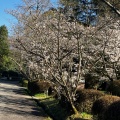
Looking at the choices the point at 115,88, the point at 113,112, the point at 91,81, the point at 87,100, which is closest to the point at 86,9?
the point at 87,100

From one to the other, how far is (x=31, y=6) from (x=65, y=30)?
2.96 m

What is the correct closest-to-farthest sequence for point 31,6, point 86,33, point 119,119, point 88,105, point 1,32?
point 119,119 < point 88,105 < point 86,33 < point 31,6 < point 1,32

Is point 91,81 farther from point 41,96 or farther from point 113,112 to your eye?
point 113,112

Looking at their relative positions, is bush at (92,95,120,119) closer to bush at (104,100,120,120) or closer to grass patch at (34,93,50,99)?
bush at (104,100,120,120)

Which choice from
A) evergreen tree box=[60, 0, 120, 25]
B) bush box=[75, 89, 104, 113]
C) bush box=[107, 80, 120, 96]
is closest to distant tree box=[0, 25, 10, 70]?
bush box=[107, 80, 120, 96]

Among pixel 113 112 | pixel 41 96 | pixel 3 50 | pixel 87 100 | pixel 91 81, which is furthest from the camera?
pixel 3 50

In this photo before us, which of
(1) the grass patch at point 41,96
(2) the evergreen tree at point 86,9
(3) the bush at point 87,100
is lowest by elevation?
(1) the grass patch at point 41,96

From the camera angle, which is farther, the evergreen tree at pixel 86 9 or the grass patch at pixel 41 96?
the grass patch at pixel 41 96

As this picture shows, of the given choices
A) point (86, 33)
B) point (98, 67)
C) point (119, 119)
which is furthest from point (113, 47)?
point (119, 119)

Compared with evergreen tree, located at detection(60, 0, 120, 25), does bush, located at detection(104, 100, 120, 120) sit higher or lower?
lower

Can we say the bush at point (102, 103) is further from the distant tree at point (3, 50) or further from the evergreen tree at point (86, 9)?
the distant tree at point (3, 50)

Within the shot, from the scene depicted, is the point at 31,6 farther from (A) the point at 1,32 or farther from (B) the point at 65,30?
(A) the point at 1,32

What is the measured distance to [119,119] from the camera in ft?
27.1

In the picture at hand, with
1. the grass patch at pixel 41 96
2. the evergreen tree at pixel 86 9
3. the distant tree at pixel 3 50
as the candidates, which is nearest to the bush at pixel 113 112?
A: the evergreen tree at pixel 86 9
